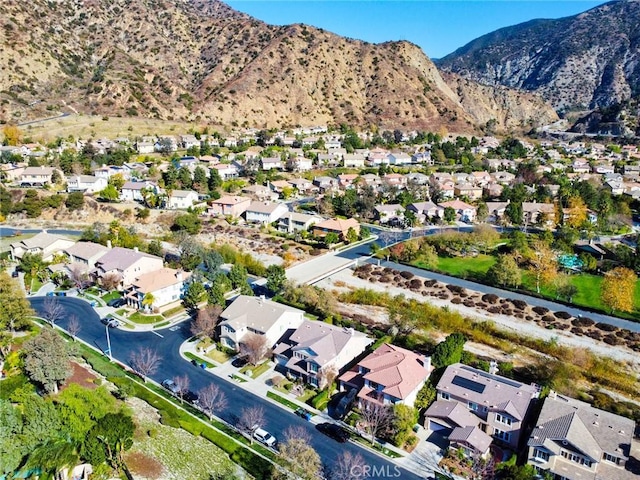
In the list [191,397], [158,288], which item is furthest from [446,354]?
[158,288]

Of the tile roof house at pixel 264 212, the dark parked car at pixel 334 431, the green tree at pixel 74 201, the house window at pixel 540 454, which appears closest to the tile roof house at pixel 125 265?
the tile roof house at pixel 264 212

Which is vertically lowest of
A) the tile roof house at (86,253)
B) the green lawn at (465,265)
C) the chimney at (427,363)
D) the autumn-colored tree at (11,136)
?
the chimney at (427,363)

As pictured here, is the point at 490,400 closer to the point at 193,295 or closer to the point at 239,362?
the point at 239,362

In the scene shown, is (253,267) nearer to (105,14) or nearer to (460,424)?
(460,424)

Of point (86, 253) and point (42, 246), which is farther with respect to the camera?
point (42, 246)

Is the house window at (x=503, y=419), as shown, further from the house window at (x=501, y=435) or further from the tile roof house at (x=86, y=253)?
the tile roof house at (x=86, y=253)

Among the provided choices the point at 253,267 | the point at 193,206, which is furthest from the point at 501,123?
the point at 253,267
